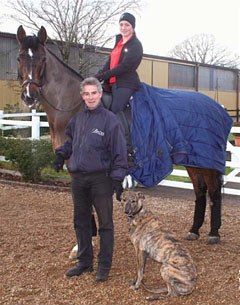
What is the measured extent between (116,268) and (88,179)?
3.72ft

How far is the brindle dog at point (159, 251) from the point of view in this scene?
3926mm

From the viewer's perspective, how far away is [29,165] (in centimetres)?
1005

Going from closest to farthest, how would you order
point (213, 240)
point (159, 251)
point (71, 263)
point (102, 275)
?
point (159, 251), point (102, 275), point (71, 263), point (213, 240)

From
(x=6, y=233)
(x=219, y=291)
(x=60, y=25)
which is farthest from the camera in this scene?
(x=60, y=25)

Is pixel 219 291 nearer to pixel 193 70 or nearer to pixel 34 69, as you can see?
pixel 34 69

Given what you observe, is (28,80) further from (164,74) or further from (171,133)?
(164,74)

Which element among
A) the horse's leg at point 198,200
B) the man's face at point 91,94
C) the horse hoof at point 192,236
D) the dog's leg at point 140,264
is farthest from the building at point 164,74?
the dog's leg at point 140,264

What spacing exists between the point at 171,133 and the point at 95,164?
1.38 meters

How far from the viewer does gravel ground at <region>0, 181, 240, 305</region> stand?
4.08m

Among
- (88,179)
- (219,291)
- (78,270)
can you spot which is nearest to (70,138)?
(88,179)

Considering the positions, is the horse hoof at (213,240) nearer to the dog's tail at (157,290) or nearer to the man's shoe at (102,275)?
the dog's tail at (157,290)

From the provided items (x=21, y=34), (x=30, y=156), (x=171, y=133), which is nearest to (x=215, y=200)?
(x=171, y=133)

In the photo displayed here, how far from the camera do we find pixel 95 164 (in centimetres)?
416

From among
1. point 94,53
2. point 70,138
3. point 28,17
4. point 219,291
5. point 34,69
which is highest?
point 28,17
